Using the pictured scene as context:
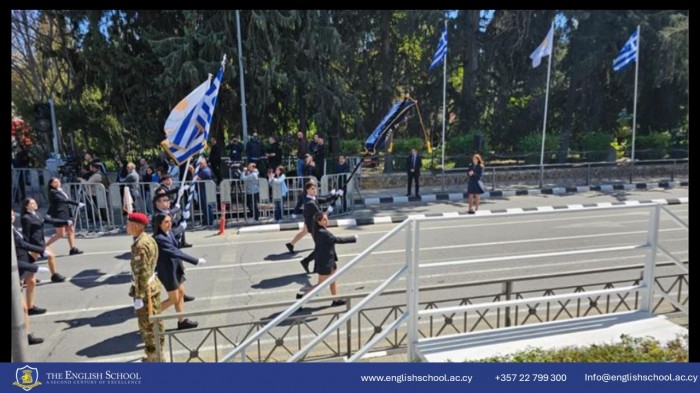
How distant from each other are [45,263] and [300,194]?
6.43 meters

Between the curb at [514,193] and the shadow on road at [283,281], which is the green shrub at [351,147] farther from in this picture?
the shadow on road at [283,281]

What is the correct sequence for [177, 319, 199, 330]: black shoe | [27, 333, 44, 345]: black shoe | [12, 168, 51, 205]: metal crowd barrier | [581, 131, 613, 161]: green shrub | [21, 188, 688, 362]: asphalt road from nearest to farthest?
[27, 333, 44, 345]: black shoe < [177, 319, 199, 330]: black shoe < [21, 188, 688, 362]: asphalt road < [12, 168, 51, 205]: metal crowd barrier < [581, 131, 613, 161]: green shrub

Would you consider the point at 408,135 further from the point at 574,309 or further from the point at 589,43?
the point at 574,309

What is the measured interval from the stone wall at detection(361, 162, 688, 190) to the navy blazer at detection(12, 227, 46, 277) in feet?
45.0

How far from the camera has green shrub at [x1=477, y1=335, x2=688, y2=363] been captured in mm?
3930

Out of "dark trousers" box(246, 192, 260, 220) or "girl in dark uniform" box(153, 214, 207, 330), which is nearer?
"girl in dark uniform" box(153, 214, 207, 330)

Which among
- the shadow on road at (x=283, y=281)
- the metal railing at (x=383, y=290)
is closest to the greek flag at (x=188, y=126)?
the shadow on road at (x=283, y=281)

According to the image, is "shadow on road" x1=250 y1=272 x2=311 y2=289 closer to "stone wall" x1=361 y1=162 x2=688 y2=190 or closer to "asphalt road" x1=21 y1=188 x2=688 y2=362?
"asphalt road" x1=21 y1=188 x2=688 y2=362

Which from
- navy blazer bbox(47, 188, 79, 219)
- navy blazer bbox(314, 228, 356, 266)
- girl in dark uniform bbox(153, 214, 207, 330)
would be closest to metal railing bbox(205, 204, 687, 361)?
girl in dark uniform bbox(153, 214, 207, 330)

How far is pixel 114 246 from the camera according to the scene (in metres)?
10.7

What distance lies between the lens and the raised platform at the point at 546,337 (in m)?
4.24

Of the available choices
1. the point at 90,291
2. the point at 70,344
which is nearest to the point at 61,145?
the point at 90,291

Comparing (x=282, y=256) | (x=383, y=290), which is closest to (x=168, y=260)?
(x=383, y=290)

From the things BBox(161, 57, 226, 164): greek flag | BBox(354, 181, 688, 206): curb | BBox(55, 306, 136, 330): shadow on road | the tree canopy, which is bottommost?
BBox(55, 306, 136, 330): shadow on road
